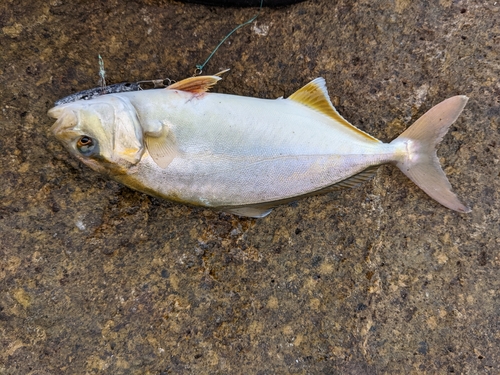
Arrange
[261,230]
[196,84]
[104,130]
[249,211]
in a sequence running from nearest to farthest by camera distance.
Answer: [104,130] → [196,84] → [249,211] → [261,230]

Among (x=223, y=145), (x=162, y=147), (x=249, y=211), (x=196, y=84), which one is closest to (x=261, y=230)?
(x=249, y=211)

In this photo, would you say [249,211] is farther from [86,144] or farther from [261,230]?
[86,144]

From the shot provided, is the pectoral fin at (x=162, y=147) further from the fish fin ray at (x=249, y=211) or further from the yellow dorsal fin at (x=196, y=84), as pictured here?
the fish fin ray at (x=249, y=211)

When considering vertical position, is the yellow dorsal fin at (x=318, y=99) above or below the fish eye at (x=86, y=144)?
above

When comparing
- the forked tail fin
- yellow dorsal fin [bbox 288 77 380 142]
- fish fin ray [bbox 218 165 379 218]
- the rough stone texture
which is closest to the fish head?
the rough stone texture

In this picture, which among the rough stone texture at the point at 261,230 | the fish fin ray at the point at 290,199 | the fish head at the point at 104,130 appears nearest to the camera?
the fish head at the point at 104,130

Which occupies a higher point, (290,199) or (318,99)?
(318,99)

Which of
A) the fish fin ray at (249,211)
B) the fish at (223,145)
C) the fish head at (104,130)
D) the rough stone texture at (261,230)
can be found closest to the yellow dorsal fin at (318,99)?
the fish at (223,145)
